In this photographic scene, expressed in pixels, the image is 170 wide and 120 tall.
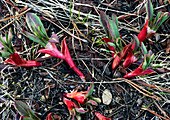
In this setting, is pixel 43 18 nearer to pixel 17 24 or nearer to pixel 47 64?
pixel 17 24

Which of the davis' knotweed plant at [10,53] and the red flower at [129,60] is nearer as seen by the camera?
the davis' knotweed plant at [10,53]

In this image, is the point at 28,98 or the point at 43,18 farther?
the point at 43,18

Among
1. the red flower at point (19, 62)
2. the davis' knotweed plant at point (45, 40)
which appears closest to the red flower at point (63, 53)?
the davis' knotweed plant at point (45, 40)

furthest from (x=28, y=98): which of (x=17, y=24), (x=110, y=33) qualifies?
(x=110, y=33)

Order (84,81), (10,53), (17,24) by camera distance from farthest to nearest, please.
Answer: (17,24)
(84,81)
(10,53)

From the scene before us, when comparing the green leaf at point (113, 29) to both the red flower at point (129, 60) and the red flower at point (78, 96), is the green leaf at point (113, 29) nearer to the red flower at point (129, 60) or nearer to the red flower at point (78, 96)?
the red flower at point (129, 60)

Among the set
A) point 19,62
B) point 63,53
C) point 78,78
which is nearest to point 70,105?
point 78,78
